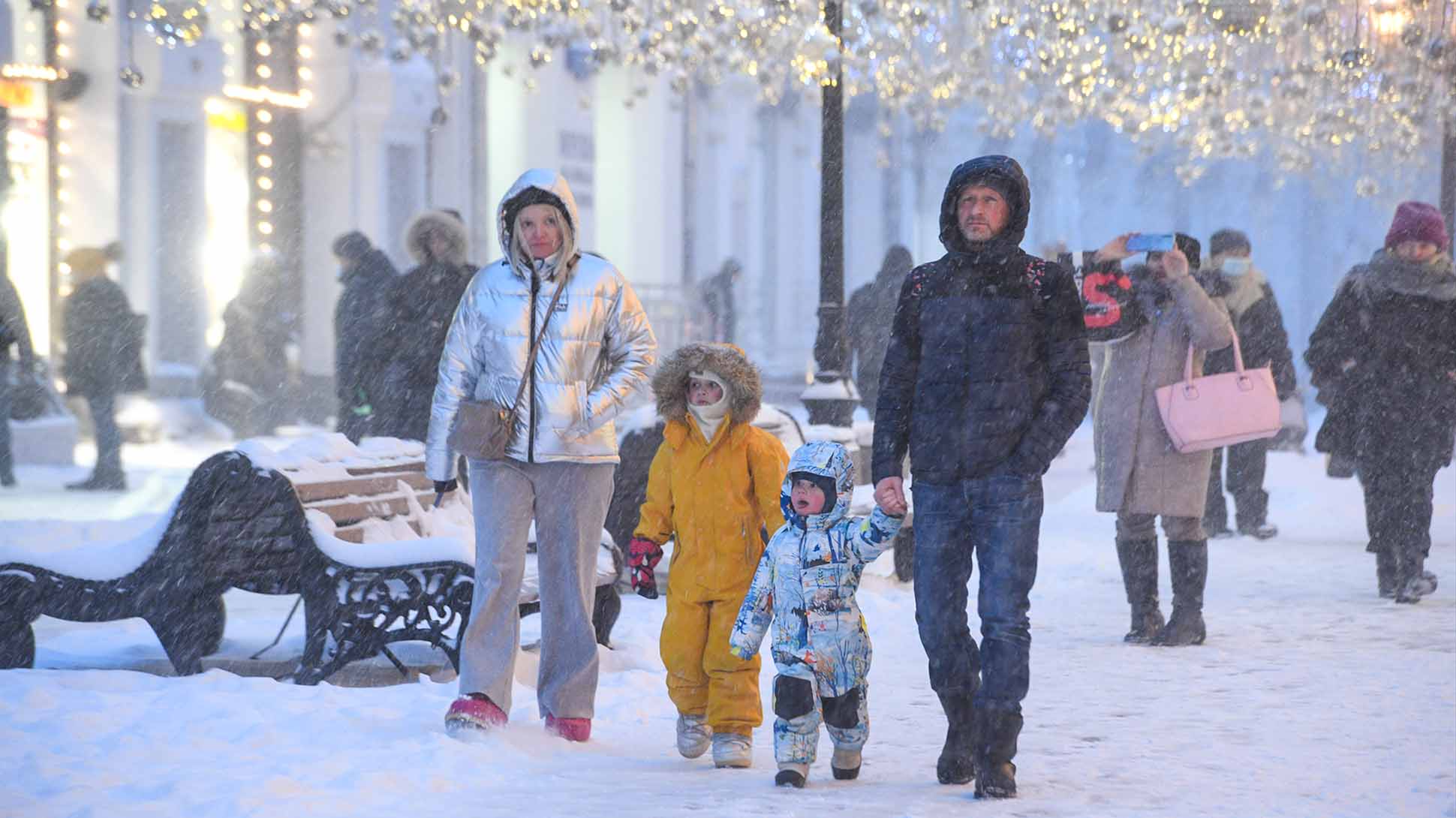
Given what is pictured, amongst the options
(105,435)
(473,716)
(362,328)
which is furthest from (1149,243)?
(105,435)

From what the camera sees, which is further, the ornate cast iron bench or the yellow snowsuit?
the ornate cast iron bench

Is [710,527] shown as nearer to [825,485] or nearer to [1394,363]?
[825,485]

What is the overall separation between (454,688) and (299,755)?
1293mm

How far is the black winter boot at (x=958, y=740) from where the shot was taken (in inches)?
205

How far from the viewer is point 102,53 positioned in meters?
19.7

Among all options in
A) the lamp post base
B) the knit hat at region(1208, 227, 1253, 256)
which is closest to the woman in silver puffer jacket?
the lamp post base

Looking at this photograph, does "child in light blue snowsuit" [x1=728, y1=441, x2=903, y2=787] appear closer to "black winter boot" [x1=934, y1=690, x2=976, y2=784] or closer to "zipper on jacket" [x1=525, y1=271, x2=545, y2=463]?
"black winter boot" [x1=934, y1=690, x2=976, y2=784]

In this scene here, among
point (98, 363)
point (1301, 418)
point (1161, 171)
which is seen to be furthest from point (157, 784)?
point (1161, 171)

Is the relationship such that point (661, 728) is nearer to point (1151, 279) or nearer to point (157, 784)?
point (157, 784)

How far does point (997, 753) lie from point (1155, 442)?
3.26m

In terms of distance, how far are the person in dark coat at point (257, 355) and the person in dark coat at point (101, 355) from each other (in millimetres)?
4033

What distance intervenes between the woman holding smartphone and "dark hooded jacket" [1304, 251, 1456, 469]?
5.75ft

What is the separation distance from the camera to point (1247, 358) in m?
12.0

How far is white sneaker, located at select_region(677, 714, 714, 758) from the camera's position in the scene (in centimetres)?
561
